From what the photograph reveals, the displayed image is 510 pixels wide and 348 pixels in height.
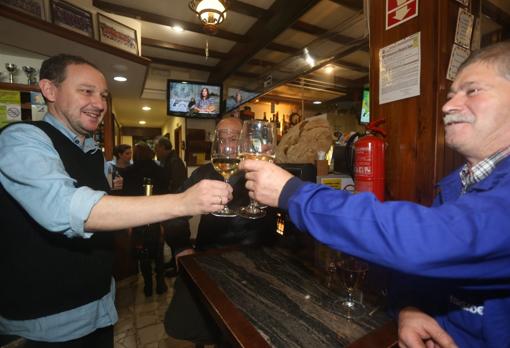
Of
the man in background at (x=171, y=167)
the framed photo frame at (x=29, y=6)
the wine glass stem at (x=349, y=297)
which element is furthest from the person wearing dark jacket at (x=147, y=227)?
the wine glass stem at (x=349, y=297)

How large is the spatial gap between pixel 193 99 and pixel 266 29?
83.2 inches

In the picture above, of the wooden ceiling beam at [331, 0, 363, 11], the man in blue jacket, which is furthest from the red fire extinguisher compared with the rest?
the wooden ceiling beam at [331, 0, 363, 11]

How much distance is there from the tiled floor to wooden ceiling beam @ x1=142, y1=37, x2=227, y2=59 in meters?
3.94

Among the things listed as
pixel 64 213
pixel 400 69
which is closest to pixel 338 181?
pixel 400 69

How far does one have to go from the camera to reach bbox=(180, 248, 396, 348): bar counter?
0.78m

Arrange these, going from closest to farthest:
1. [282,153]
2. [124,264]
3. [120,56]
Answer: [282,153] < [120,56] < [124,264]

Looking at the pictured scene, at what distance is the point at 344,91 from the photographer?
595cm

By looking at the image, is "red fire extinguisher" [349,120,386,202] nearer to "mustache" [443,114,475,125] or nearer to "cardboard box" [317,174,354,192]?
"cardboard box" [317,174,354,192]

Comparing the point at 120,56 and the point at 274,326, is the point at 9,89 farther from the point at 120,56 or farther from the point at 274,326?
the point at 274,326

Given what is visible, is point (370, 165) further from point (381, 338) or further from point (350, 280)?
point (381, 338)

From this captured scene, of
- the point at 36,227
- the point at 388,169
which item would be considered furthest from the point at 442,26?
the point at 36,227

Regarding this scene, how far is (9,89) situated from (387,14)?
3680 millimetres

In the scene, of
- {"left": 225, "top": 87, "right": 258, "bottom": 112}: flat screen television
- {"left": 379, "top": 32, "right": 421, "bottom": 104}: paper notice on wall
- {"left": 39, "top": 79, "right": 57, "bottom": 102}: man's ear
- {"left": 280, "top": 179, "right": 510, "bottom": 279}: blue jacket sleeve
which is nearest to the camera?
{"left": 280, "top": 179, "right": 510, "bottom": 279}: blue jacket sleeve

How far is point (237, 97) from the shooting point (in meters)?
5.54
